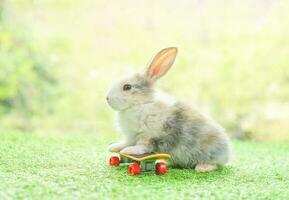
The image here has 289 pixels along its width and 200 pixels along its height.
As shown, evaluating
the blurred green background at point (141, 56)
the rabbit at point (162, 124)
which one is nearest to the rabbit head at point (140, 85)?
the rabbit at point (162, 124)

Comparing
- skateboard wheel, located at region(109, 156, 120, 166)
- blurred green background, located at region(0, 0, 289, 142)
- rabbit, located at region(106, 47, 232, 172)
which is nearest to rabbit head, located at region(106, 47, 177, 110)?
rabbit, located at region(106, 47, 232, 172)

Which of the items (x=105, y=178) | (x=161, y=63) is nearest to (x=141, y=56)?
(x=161, y=63)

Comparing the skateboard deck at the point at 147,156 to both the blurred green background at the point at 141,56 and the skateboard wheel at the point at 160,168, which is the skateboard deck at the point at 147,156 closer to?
the skateboard wheel at the point at 160,168

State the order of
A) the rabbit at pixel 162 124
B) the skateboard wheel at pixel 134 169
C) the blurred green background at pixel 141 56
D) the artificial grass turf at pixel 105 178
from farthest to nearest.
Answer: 1. the blurred green background at pixel 141 56
2. the rabbit at pixel 162 124
3. the skateboard wheel at pixel 134 169
4. the artificial grass turf at pixel 105 178

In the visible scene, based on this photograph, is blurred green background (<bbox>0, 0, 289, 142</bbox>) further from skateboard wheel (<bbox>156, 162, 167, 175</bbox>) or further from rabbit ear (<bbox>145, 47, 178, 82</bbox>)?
skateboard wheel (<bbox>156, 162, 167, 175</bbox>)

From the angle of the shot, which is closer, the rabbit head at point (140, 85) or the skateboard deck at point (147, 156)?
the skateboard deck at point (147, 156)

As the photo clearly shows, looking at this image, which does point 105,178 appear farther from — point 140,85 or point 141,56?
point 141,56
